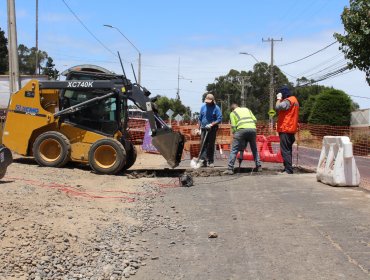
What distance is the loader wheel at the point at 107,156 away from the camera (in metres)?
12.2

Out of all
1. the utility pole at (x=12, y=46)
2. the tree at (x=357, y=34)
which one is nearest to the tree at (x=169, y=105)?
the utility pole at (x=12, y=46)

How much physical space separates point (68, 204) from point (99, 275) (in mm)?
2839

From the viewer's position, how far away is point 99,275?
→ 4.97 metres

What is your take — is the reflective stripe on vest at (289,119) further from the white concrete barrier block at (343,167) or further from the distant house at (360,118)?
the distant house at (360,118)

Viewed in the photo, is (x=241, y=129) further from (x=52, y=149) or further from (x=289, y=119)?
(x=52, y=149)

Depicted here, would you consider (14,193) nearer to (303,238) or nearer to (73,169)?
(303,238)

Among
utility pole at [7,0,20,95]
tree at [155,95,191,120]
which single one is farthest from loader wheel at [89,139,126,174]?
tree at [155,95,191,120]

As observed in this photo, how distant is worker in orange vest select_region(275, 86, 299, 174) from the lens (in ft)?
38.3

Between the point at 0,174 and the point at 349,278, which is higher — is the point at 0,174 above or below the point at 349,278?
above

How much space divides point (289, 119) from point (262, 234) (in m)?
5.81

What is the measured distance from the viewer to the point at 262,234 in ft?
20.6

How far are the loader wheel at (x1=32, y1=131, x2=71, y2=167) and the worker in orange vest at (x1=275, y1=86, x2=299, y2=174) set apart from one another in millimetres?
5235

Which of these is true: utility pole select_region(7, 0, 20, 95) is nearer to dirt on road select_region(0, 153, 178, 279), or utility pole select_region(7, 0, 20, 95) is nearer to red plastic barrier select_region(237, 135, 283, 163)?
red plastic barrier select_region(237, 135, 283, 163)

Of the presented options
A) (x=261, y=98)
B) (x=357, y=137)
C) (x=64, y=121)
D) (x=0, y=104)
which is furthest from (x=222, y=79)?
(x=64, y=121)
